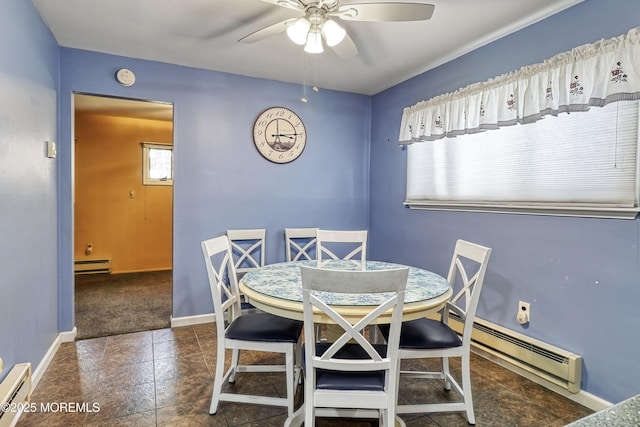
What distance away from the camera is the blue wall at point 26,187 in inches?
66.4

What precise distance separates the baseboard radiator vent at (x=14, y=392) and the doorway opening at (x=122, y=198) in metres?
2.56

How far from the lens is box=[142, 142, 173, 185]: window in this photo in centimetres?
544

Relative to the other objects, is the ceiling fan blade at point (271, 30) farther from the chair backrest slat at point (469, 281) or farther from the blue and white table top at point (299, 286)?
the chair backrest slat at point (469, 281)

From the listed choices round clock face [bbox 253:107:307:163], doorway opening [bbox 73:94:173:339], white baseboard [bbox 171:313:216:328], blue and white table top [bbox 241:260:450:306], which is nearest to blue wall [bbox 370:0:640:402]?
blue and white table top [bbox 241:260:450:306]

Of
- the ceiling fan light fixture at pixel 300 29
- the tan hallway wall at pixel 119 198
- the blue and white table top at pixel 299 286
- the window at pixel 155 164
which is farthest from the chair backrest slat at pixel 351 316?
the window at pixel 155 164

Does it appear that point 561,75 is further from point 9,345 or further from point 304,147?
point 9,345

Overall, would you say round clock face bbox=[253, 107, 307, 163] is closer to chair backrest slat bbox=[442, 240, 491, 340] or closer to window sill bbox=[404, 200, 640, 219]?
window sill bbox=[404, 200, 640, 219]

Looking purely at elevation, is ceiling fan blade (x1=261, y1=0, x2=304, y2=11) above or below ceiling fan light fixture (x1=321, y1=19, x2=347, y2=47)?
above

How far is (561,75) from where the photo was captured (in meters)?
2.03

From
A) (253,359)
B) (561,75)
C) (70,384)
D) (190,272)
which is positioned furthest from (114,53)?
(561,75)

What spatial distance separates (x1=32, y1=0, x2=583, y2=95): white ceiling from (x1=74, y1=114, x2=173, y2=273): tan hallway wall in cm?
271

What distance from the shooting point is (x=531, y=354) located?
2.22 m

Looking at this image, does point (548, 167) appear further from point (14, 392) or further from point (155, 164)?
point (155, 164)

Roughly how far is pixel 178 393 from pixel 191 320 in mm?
1232
